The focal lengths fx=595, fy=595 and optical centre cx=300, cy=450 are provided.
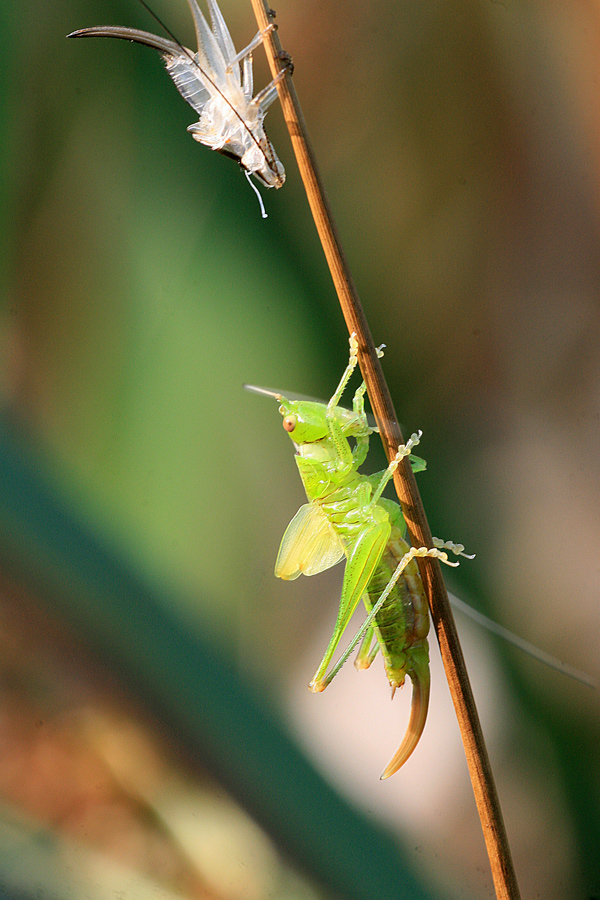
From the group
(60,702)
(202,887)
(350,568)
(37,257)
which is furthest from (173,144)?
(202,887)

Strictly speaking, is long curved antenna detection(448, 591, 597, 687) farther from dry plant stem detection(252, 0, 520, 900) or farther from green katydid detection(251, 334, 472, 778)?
dry plant stem detection(252, 0, 520, 900)

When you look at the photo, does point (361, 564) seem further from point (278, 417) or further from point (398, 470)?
point (278, 417)

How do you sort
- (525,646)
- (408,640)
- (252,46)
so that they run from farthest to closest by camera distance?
1. (525,646)
2. (408,640)
3. (252,46)

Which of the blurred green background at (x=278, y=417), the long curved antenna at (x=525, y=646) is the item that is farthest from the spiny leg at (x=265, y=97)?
the long curved antenna at (x=525, y=646)

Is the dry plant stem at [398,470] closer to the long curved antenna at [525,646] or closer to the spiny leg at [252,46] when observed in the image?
the spiny leg at [252,46]

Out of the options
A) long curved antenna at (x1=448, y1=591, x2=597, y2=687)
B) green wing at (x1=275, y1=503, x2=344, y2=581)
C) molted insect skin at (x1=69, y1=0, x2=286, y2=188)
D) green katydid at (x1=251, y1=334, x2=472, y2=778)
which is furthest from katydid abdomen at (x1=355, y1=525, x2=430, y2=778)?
molted insect skin at (x1=69, y1=0, x2=286, y2=188)

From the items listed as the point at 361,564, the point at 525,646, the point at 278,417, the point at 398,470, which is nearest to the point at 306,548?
the point at 361,564

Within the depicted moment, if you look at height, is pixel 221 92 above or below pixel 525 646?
above

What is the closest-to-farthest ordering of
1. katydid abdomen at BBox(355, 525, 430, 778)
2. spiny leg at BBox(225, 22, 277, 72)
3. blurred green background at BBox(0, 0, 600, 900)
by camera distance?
spiny leg at BBox(225, 22, 277, 72) → katydid abdomen at BBox(355, 525, 430, 778) → blurred green background at BBox(0, 0, 600, 900)
